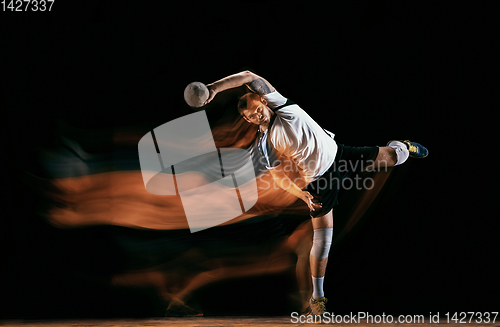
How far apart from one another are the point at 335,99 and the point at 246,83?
1.96 feet

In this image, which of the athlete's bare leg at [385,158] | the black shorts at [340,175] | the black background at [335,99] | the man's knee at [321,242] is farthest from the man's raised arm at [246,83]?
the man's knee at [321,242]

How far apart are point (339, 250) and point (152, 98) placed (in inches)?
61.3

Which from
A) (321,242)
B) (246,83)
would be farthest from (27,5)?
(321,242)

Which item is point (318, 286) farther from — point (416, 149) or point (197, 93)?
point (197, 93)

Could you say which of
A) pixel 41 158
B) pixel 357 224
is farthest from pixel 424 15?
pixel 41 158

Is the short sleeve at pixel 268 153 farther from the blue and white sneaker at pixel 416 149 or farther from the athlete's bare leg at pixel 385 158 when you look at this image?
the blue and white sneaker at pixel 416 149

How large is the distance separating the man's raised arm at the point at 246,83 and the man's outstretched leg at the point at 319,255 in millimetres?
866

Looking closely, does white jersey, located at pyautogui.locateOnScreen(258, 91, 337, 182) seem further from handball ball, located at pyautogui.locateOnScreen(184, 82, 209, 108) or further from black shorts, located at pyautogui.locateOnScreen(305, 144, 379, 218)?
handball ball, located at pyautogui.locateOnScreen(184, 82, 209, 108)

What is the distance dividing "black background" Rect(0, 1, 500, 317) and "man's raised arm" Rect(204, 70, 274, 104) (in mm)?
136

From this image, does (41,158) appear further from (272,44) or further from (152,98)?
(272,44)

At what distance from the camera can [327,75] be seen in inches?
93.7

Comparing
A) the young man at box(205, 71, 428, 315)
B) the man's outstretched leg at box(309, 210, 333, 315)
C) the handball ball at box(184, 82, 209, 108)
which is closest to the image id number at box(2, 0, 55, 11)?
the handball ball at box(184, 82, 209, 108)

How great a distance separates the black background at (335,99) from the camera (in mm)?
2336

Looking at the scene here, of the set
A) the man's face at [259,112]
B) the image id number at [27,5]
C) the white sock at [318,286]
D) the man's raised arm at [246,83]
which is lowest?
the white sock at [318,286]
